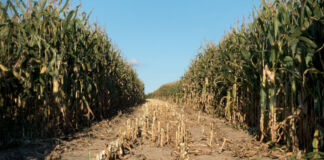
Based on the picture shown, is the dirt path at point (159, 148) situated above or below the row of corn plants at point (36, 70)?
below

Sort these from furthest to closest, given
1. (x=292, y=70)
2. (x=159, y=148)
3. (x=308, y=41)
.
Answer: (x=159, y=148)
(x=292, y=70)
(x=308, y=41)

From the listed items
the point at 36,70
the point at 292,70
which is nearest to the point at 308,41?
the point at 292,70

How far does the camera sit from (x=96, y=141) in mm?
4211

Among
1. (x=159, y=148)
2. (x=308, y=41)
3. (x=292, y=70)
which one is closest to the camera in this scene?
(x=308, y=41)

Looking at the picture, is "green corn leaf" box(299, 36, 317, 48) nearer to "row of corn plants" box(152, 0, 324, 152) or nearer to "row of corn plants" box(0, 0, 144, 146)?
"row of corn plants" box(152, 0, 324, 152)

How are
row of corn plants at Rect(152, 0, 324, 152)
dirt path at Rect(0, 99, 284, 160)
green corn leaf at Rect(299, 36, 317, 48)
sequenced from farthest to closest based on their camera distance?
dirt path at Rect(0, 99, 284, 160) < row of corn plants at Rect(152, 0, 324, 152) < green corn leaf at Rect(299, 36, 317, 48)

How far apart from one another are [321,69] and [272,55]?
0.62 m

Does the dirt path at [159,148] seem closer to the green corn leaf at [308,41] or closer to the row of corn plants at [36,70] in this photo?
the row of corn plants at [36,70]

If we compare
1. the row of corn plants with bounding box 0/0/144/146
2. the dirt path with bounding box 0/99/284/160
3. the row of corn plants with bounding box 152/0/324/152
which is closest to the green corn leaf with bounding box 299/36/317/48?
the row of corn plants with bounding box 152/0/324/152

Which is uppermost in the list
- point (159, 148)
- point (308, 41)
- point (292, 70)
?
point (308, 41)

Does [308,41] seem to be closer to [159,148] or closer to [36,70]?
[159,148]

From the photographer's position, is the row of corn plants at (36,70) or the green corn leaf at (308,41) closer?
the green corn leaf at (308,41)

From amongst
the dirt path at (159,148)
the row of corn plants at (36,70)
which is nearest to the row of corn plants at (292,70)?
the dirt path at (159,148)

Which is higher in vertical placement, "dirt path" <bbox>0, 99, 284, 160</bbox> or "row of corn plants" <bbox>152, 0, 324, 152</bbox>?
"row of corn plants" <bbox>152, 0, 324, 152</bbox>
